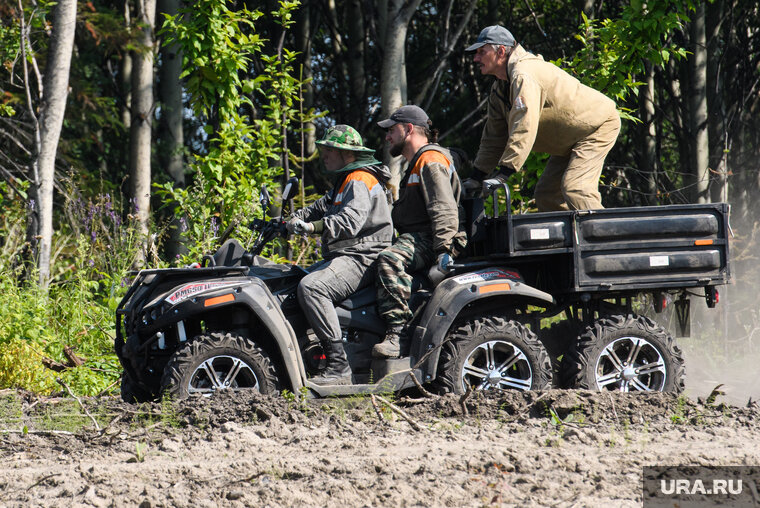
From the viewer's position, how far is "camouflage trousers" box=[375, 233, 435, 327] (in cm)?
607

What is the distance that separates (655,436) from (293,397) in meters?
2.19

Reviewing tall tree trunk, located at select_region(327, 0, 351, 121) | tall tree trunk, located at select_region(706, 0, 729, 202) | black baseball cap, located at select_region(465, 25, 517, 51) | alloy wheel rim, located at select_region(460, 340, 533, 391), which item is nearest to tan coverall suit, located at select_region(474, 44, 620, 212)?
black baseball cap, located at select_region(465, 25, 517, 51)

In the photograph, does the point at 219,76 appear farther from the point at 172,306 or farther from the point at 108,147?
the point at 108,147

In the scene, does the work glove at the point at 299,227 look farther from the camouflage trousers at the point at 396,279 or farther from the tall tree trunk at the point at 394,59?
the tall tree trunk at the point at 394,59

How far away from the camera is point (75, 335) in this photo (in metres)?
8.30

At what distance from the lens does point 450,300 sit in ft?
19.9

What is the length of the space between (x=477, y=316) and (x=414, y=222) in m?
0.79

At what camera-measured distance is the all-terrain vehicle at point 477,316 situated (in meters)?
5.85

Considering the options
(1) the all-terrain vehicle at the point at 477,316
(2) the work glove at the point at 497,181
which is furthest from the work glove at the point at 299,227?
(2) the work glove at the point at 497,181

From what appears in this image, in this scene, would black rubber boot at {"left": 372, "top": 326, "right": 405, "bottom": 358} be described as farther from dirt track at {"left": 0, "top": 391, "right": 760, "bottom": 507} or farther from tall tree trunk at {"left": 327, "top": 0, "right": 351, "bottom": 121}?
tall tree trunk at {"left": 327, "top": 0, "right": 351, "bottom": 121}

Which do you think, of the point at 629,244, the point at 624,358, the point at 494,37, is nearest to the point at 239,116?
the point at 494,37

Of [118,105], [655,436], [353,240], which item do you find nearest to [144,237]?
[353,240]

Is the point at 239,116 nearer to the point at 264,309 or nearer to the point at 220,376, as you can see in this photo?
the point at 264,309

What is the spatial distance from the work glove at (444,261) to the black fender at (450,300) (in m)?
0.09
